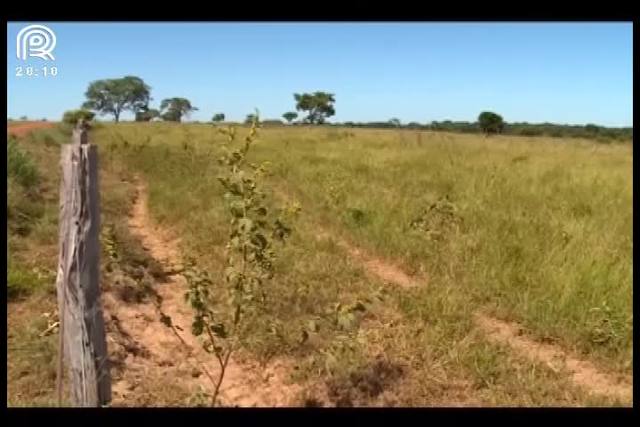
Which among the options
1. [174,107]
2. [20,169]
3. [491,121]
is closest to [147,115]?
[174,107]

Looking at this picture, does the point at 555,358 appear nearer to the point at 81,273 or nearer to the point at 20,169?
the point at 81,273

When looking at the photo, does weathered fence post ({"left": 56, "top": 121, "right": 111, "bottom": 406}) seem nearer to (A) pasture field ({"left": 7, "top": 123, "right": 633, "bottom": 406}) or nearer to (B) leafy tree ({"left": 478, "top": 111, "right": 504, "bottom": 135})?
(A) pasture field ({"left": 7, "top": 123, "right": 633, "bottom": 406})

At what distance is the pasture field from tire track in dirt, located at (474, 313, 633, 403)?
0.01 metres

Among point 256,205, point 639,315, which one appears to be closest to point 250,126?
point 256,205

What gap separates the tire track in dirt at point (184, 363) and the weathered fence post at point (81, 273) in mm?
506

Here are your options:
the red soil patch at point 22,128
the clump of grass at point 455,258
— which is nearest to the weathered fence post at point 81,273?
the clump of grass at point 455,258

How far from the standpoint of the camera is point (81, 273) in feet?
8.40

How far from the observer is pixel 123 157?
1541 cm

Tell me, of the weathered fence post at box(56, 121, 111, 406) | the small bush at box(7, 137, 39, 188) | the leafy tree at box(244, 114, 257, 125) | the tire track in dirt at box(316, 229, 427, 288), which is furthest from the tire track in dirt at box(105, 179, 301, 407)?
the small bush at box(7, 137, 39, 188)

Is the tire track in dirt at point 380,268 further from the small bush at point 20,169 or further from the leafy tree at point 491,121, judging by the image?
the leafy tree at point 491,121

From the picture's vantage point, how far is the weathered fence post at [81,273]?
8.20ft

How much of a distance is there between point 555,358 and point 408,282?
5.66ft

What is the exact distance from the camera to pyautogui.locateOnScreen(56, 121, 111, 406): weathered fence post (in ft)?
8.20

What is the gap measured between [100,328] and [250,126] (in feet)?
4.28
